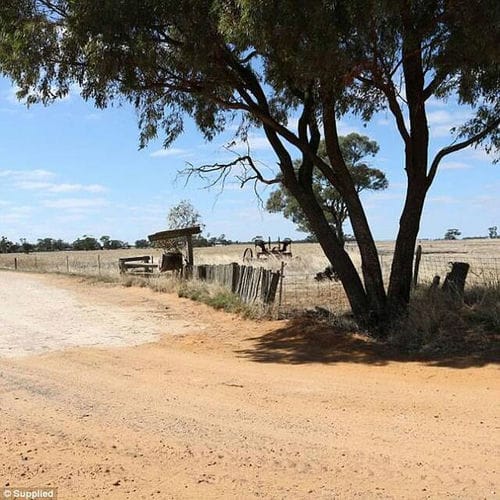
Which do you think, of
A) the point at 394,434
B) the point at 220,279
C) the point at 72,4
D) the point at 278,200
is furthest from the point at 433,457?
the point at 278,200

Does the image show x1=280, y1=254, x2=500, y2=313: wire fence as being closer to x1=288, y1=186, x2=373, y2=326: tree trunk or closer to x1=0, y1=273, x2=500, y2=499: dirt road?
x1=288, y1=186, x2=373, y2=326: tree trunk

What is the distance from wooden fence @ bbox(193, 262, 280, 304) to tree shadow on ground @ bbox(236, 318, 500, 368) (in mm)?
1728

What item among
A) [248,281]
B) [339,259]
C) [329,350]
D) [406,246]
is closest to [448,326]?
[406,246]

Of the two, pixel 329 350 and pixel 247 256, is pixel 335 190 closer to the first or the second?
pixel 247 256

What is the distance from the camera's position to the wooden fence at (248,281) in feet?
47.4

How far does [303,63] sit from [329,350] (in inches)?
192

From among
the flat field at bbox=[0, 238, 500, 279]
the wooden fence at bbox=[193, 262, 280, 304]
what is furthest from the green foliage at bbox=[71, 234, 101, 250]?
the wooden fence at bbox=[193, 262, 280, 304]

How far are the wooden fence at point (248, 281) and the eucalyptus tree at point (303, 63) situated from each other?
2318mm

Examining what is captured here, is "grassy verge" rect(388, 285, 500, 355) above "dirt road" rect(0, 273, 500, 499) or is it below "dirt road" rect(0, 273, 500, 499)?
above

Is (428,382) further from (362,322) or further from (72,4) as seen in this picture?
(72,4)

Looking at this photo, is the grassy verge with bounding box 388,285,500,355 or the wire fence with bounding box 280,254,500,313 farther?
the wire fence with bounding box 280,254,500,313

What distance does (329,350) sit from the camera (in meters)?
10.6

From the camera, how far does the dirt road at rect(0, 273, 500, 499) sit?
451 centimetres

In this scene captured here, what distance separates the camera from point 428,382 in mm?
7742
